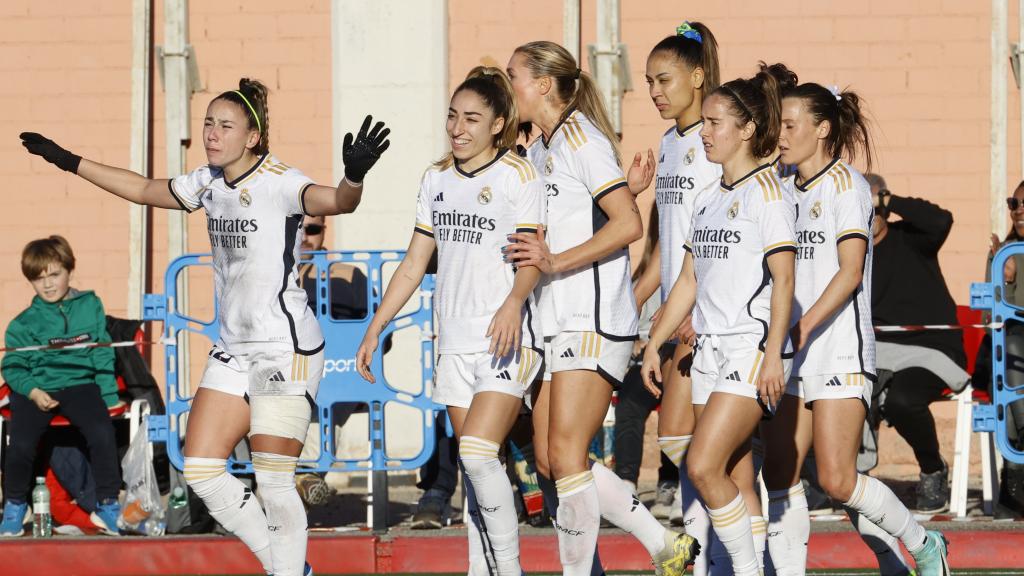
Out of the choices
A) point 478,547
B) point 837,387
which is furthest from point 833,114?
point 478,547

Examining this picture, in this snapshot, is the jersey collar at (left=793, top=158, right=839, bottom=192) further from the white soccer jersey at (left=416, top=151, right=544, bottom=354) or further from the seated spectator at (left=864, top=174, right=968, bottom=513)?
the seated spectator at (left=864, top=174, right=968, bottom=513)

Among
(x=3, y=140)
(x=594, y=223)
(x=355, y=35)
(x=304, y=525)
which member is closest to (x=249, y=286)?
(x=304, y=525)

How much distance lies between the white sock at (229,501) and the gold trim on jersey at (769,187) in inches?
88.1

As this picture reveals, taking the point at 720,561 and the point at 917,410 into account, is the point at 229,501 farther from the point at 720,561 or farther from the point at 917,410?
the point at 917,410

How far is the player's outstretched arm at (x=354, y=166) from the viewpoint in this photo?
5.73 m

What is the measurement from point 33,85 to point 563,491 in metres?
6.75

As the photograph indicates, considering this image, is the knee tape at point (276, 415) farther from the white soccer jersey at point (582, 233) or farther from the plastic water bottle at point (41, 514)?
the plastic water bottle at point (41, 514)

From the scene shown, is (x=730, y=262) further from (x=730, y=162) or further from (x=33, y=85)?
(x=33, y=85)

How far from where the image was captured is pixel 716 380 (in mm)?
5781

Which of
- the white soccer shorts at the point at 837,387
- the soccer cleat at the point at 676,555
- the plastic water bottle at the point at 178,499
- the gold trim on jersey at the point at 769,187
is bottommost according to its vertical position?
the plastic water bottle at the point at 178,499

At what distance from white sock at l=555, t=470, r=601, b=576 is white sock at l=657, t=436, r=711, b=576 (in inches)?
16.2

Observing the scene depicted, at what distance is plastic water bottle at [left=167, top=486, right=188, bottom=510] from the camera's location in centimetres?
854

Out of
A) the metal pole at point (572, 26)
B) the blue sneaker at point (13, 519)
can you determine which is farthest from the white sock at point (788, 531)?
the metal pole at point (572, 26)

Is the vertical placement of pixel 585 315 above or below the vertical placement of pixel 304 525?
above
